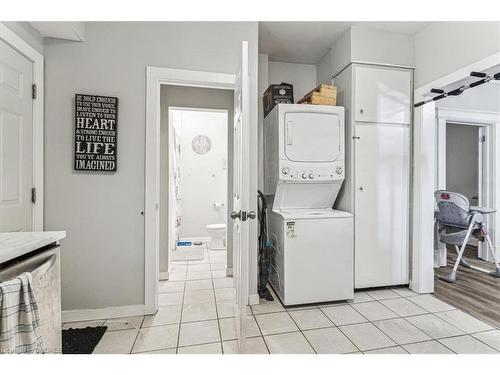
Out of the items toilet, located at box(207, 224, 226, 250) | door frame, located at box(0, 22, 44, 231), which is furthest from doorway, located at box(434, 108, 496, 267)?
door frame, located at box(0, 22, 44, 231)

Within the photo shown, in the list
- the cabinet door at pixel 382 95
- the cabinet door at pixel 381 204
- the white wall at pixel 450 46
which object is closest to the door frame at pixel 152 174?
the cabinet door at pixel 382 95

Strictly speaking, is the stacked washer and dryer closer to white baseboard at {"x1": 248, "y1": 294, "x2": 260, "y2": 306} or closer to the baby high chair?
white baseboard at {"x1": 248, "y1": 294, "x2": 260, "y2": 306}

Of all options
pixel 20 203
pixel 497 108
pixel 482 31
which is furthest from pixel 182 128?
pixel 497 108

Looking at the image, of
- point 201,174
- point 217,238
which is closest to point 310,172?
point 217,238

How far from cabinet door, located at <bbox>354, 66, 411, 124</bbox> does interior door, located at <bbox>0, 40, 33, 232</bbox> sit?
2.73 m

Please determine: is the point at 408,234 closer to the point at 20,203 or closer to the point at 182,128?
the point at 20,203

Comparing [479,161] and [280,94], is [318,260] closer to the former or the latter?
[280,94]

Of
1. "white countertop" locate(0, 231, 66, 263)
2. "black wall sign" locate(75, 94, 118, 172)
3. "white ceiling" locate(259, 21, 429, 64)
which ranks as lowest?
"white countertop" locate(0, 231, 66, 263)

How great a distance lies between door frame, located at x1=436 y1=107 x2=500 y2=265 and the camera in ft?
12.0

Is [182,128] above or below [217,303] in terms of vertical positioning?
above

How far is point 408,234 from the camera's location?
271cm

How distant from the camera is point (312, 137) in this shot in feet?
8.13

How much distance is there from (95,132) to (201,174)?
2.89 metres
